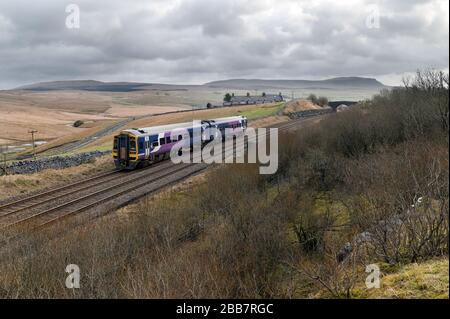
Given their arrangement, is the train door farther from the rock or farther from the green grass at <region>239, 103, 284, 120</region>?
the green grass at <region>239, 103, 284, 120</region>

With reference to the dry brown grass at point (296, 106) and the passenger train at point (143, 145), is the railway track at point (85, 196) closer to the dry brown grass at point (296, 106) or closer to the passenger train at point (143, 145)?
the passenger train at point (143, 145)

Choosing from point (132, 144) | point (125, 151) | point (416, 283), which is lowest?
point (416, 283)

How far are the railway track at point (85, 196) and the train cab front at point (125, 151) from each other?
675mm

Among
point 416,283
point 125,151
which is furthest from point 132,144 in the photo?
point 416,283

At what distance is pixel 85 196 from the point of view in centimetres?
2198

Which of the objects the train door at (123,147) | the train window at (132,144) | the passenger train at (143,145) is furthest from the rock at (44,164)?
the train window at (132,144)

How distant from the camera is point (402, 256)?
27.4ft

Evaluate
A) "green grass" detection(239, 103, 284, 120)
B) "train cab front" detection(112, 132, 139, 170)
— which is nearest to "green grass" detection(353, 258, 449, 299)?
"train cab front" detection(112, 132, 139, 170)

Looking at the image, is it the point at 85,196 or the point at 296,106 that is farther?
the point at 296,106

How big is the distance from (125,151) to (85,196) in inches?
301

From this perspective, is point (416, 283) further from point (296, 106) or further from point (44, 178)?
point (296, 106)
